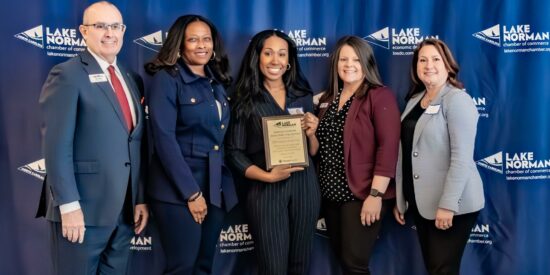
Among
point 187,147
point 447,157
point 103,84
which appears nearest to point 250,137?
point 187,147

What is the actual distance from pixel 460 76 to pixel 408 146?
2.72 feet

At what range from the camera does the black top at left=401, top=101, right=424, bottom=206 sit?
258 cm

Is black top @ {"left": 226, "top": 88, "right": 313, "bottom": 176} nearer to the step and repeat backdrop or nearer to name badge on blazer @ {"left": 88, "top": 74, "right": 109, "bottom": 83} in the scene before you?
the step and repeat backdrop

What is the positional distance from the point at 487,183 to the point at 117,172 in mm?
2393

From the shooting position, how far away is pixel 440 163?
246 centimetres

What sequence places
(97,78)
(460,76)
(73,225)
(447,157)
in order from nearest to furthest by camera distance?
(73,225) → (97,78) → (447,157) → (460,76)

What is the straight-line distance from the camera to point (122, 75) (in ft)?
7.57

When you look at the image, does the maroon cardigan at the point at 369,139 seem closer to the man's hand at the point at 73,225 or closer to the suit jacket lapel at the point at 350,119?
the suit jacket lapel at the point at 350,119

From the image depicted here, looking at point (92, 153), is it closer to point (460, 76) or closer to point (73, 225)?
point (73, 225)

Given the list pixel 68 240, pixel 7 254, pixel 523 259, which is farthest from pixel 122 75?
pixel 523 259

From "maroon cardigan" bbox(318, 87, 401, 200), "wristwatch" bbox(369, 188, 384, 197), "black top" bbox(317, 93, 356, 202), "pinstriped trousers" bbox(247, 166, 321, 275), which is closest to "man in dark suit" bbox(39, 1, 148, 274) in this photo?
"pinstriped trousers" bbox(247, 166, 321, 275)

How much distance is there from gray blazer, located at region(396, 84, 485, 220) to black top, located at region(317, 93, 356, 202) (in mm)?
393

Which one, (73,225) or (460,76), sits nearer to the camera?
(73,225)

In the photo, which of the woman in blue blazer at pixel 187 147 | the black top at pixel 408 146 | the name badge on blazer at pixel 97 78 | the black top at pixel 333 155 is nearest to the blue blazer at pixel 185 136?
the woman in blue blazer at pixel 187 147
